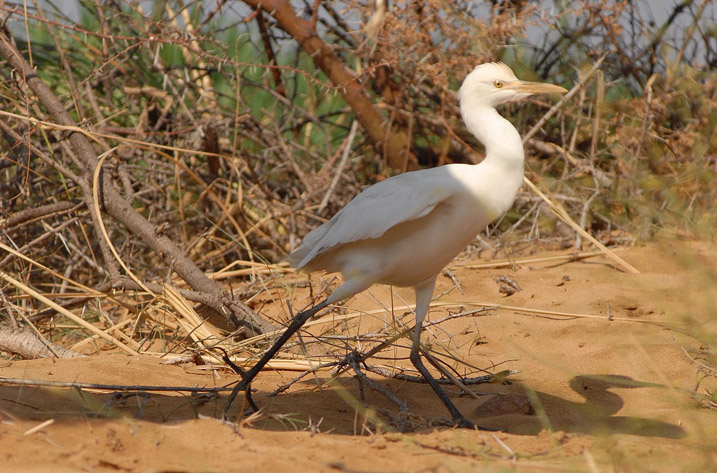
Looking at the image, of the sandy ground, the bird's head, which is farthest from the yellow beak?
the sandy ground

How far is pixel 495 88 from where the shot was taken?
353 cm

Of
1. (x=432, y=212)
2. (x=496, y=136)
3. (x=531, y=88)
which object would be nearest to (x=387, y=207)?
(x=432, y=212)

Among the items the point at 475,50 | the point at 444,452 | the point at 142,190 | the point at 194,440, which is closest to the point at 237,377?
the point at 194,440

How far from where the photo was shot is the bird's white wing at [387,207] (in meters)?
3.10

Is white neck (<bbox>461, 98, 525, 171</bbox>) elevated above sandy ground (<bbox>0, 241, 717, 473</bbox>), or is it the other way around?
white neck (<bbox>461, 98, 525, 171</bbox>)

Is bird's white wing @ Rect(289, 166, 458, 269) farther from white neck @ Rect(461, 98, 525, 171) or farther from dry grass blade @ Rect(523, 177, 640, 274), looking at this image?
dry grass blade @ Rect(523, 177, 640, 274)

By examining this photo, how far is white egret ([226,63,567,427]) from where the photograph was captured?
3164 millimetres

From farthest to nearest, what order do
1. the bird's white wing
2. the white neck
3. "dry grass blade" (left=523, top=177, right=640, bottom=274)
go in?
"dry grass blade" (left=523, top=177, right=640, bottom=274) < the white neck < the bird's white wing

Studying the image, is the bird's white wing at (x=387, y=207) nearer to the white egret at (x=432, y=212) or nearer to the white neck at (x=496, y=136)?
the white egret at (x=432, y=212)

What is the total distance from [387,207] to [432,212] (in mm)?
205

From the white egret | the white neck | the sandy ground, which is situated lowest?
the sandy ground

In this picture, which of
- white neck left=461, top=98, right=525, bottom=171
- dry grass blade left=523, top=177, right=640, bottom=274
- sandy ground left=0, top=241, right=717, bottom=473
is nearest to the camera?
sandy ground left=0, top=241, right=717, bottom=473

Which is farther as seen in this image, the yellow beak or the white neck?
the yellow beak

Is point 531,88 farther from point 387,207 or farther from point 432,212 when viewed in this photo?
point 387,207
